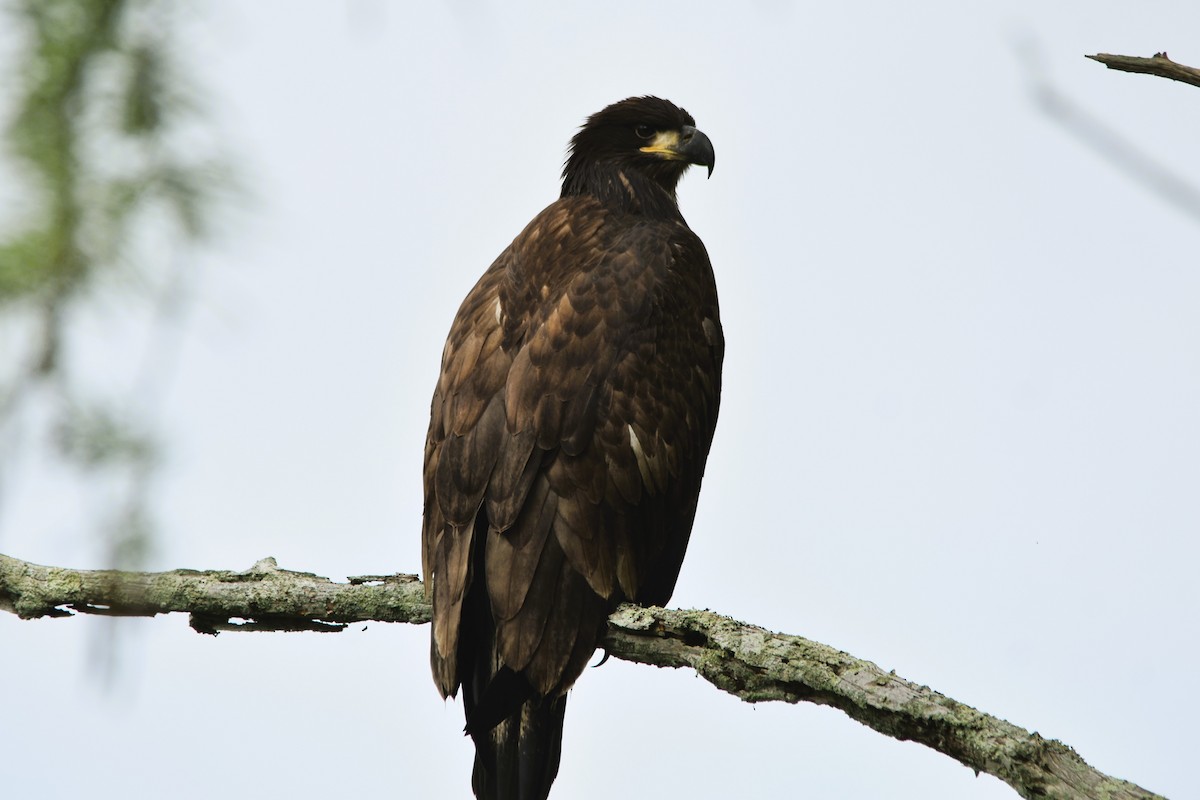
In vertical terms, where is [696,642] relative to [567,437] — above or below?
below

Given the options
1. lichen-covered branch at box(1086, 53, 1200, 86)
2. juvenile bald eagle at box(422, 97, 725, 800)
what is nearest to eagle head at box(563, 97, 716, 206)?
juvenile bald eagle at box(422, 97, 725, 800)

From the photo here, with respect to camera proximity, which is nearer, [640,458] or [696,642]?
[696,642]

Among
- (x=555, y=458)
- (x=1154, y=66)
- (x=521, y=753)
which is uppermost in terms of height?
(x=1154, y=66)

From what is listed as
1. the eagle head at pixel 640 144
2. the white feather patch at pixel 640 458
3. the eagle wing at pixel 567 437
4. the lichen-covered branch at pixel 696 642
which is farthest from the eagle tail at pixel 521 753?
the eagle head at pixel 640 144

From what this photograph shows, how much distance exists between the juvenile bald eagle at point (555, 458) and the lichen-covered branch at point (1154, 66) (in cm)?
260

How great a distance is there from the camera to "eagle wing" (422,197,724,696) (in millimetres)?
4566

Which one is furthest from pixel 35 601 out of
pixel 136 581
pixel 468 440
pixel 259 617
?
pixel 136 581

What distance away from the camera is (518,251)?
5.66m

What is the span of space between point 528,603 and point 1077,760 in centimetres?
209

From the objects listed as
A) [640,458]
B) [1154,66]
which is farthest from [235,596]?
[1154,66]

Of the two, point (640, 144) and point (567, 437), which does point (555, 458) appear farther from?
point (640, 144)

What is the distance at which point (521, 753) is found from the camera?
4566 mm

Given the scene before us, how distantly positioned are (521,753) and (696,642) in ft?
2.77

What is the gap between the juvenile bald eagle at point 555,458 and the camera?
455cm
